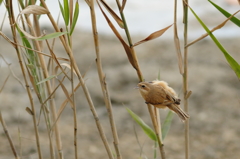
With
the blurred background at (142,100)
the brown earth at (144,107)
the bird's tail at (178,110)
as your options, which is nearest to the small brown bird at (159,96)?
the bird's tail at (178,110)

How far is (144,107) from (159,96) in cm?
201

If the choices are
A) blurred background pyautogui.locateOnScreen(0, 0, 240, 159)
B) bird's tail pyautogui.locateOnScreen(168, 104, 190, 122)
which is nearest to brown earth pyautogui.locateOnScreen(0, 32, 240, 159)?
blurred background pyautogui.locateOnScreen(0, 0, 240, 159)

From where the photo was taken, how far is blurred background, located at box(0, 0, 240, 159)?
94.7 inches

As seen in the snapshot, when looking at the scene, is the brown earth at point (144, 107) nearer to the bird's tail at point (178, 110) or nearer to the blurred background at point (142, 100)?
Answer: the blurred background at point (142, 100)

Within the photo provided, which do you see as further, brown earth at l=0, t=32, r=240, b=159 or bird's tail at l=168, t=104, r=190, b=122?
brown earth at l=0, t=32, r=240, b=159

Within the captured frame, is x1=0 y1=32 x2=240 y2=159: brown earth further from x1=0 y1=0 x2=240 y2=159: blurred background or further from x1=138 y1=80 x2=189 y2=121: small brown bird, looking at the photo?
x1=138 y1=80 x2=189 y2=121: small brown bird

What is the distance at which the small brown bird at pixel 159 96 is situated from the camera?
844 mm

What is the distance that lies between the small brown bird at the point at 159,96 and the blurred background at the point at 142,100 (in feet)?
2.68

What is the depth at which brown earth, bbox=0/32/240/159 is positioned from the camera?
2391 mm

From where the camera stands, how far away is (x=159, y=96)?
853 mm

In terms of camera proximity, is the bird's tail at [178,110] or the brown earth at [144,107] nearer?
the bird's tail at [178,110]

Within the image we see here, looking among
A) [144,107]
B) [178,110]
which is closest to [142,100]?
[144,107]

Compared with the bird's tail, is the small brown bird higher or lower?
higher

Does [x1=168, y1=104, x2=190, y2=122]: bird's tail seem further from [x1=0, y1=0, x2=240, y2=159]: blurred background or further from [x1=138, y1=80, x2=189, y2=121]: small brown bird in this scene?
[x1=0, y1=0, x2=240, y2=159]: blurred background
